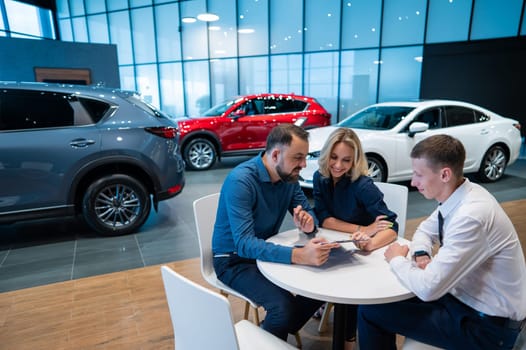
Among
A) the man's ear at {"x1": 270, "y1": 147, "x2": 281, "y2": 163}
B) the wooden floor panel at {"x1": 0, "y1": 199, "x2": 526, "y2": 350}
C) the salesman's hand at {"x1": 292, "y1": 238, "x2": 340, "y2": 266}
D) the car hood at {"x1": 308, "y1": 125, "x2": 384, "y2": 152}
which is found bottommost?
the wooden floor panel at {"x1": 0, "y1": 199, "x2": 526, "y2": 350}

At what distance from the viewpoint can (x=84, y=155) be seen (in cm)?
351

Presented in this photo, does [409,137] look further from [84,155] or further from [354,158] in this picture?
[84,155]

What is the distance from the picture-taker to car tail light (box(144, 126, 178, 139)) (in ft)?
12.3

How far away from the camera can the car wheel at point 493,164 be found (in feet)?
19.4

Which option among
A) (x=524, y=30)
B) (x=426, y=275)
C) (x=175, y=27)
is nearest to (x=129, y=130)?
(x=426, y=275)

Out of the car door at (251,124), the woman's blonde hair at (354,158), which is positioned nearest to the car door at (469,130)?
the car door at (251,124)

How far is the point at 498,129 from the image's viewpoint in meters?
5.72

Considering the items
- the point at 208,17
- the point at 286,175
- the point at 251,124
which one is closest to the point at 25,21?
the point at 208,17

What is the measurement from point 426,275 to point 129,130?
126 inches

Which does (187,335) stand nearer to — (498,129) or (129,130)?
(129,130)

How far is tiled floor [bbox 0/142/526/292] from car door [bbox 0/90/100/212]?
1.61 feet

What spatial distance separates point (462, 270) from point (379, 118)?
4466 millimetres

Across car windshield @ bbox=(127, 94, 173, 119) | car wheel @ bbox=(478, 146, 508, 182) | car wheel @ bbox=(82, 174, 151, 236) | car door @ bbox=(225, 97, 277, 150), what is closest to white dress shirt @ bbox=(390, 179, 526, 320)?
car wheel @ bbox=(82, 174, 151, 236)

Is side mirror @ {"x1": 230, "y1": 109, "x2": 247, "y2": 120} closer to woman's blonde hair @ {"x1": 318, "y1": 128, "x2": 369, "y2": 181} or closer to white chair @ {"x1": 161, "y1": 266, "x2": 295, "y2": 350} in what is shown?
woman's blonde hair @ {"x1": 318, "y1": 128, "x2": 369, "y2": 181}
